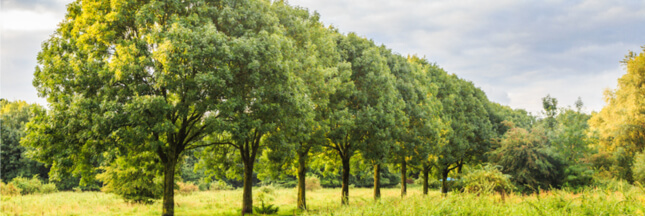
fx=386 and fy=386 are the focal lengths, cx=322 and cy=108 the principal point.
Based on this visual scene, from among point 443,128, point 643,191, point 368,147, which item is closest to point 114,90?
point 368,147

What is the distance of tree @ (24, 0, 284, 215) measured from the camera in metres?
12.6

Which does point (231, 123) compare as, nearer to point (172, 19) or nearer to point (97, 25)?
point (172, 19)

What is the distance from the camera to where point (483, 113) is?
3947 centimetres

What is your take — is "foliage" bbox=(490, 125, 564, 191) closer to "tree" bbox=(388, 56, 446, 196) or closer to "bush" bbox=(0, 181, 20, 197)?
"tree" bbox=(388, 56, 446, 196)

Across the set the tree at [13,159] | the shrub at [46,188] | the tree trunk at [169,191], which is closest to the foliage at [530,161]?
the tree trunk at [169,191]

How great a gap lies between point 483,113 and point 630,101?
39.3ft

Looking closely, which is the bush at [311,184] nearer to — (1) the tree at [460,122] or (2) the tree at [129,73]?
(1) the tree at [460,122]

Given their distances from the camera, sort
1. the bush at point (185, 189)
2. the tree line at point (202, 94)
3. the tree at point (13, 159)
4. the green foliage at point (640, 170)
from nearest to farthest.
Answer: the tree line at point (202, 94)
the green foliage at point (640, 170)
the bush at point (185, 189)
the tree at point (13, 159)

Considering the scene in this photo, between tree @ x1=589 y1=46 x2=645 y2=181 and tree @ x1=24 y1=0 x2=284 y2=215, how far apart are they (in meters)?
30.0

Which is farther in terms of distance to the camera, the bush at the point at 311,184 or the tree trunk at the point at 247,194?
the bush at the point at 311,184

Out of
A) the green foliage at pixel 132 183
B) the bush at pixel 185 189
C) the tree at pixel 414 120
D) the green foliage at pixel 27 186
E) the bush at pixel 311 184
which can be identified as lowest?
the bush at pixel 311 184

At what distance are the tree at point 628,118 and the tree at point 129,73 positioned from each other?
30013mm

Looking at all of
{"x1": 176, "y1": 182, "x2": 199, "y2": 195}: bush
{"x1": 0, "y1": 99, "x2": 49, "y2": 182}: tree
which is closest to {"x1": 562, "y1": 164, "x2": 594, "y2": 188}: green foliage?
{"x1": 176, "y1": 182, "x2": 199, "y2": 195}: bush

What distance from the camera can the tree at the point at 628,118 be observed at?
29.9 metres
